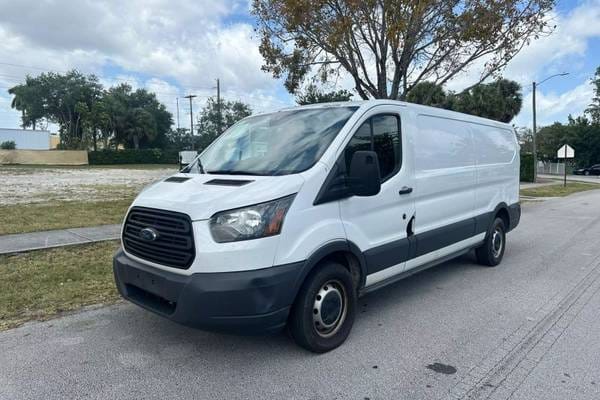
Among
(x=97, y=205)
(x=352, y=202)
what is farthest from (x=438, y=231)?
(x=97, y=205)

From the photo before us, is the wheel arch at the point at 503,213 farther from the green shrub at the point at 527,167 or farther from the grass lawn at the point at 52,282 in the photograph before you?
the green shrub at the point at 527,167

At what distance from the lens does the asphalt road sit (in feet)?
9.87

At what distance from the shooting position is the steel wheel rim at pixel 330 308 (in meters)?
3.51

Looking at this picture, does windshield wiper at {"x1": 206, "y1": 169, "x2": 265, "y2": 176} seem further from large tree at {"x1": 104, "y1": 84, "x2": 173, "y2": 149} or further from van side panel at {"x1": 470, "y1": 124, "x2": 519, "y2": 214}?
large tree at {"x1": 104, "y1": 84, "x2": 173, "y2": 149}

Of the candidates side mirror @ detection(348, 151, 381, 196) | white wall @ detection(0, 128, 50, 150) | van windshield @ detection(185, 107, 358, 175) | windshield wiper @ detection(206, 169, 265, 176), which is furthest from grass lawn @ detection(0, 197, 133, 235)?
white wall @ detection(0, 128, 50, 150)

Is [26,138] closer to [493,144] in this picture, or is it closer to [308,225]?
[493,144]

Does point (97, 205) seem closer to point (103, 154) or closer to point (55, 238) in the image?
point (55, 238)

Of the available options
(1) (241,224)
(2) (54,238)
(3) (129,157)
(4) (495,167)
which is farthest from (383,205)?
(3) (129,157)

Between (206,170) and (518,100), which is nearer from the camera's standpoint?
(206,170)

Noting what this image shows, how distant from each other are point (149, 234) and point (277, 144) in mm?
1359

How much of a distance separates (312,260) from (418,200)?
1.71 metres

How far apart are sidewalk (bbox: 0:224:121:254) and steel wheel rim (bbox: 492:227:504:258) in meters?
6.20

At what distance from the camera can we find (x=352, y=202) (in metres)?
3.72

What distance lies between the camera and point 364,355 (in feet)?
11.6
